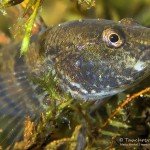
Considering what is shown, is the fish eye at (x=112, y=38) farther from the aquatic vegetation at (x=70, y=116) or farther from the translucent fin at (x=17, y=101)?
the translucent fin at (x=17, y=101)

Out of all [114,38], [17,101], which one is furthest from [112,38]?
[17,101]

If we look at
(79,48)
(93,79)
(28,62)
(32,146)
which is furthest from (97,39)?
(32,146)

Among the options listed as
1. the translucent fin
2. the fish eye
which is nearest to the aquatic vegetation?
the translucent fin

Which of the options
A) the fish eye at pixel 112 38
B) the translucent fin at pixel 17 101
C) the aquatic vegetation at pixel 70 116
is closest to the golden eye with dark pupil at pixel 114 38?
the fish eye at pixel 112 38

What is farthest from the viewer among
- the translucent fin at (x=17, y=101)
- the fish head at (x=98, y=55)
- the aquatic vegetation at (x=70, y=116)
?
the translucent fin at (x=17, y=101)

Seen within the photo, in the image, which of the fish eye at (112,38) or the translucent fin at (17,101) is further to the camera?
the translucent fin at (17,101)

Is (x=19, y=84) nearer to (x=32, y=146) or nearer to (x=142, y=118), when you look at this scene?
(x=32, y=146)
